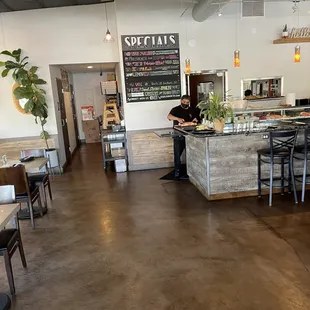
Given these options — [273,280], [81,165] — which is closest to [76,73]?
[81,165]

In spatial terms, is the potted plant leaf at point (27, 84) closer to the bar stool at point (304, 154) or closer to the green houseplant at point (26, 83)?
the green houseplant at point (26, 83)

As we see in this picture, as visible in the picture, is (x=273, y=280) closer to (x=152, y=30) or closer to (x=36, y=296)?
(x=36, y=296)

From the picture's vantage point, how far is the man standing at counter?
593 cm

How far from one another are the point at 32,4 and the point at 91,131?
5.74 meters

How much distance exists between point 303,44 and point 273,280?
Result: 6033 mm

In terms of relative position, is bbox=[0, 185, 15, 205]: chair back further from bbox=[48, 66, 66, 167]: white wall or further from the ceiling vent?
the ceiling vent

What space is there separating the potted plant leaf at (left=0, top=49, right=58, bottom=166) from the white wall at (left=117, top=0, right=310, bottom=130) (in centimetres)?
178

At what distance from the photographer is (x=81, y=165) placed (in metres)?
7.70

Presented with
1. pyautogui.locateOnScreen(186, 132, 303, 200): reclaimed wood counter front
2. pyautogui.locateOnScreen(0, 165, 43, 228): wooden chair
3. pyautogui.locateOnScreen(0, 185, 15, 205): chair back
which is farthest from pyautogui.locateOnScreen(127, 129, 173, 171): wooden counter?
pyautogui.locateOnScreen(0, 185, 15, 205): chair back

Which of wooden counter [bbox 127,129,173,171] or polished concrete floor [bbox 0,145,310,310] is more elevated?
wooden counter [bbox 127,129,173,171]

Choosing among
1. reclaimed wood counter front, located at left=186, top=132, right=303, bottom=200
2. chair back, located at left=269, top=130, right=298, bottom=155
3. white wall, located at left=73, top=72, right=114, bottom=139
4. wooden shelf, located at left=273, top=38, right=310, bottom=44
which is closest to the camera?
chair back, located at left=269, top=130, right=298, bottom=155

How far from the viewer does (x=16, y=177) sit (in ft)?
12.6

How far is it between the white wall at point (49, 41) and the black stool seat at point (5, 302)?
4.75m

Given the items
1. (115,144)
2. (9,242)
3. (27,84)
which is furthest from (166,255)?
(27,84)
